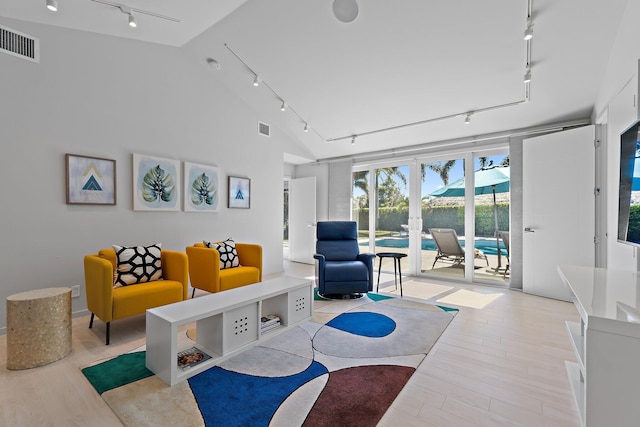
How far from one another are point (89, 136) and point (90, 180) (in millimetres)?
480

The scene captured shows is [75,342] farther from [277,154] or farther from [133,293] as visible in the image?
[277,154]

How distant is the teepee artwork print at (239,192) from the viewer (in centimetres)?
467

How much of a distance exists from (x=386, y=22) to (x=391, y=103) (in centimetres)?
129

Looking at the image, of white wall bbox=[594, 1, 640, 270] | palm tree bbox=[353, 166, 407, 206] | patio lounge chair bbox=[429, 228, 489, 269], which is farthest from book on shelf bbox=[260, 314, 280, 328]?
palm tree bbox=[353, 166, 407, 206]

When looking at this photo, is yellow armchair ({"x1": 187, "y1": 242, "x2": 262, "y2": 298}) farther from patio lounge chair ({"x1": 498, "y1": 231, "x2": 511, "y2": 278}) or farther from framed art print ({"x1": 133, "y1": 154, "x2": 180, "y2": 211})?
patio lounge chair ({"x1": 498, "y1": 231, "x2": 511, "y2": 278})

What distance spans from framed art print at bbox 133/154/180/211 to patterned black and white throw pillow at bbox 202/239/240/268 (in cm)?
77

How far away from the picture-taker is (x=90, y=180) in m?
3.18

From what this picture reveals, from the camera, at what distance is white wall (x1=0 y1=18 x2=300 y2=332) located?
2.75 m

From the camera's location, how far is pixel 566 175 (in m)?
3.69

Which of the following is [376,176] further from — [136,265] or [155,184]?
[136,265]

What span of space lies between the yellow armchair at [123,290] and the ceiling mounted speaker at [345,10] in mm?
2939

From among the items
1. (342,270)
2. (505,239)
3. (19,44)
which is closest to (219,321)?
(342,270)

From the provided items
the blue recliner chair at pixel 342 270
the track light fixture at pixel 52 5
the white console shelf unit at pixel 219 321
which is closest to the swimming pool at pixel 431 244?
the blue recliner chair at pixel 342 270

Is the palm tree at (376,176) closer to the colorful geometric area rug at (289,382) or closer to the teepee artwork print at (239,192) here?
the teepee artwork print at (239,192)
